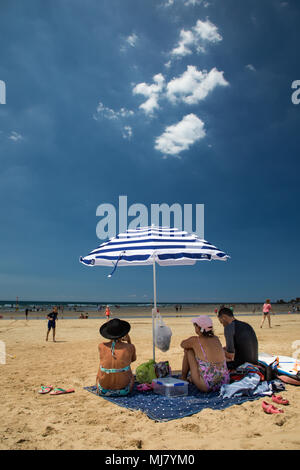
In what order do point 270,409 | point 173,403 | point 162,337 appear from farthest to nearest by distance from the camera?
point 162,337
point 173,403
point 270,409

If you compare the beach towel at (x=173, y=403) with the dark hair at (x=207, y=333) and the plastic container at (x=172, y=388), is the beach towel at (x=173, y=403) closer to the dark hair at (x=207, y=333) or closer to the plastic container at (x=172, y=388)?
the plastic container at (x=172, y=388)

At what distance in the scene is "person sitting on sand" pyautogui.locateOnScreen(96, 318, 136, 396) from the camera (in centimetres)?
428

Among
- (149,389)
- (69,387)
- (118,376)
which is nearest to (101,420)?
(118,376)

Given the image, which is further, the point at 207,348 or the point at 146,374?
the point at 146,374

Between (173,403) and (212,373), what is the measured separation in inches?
29.5

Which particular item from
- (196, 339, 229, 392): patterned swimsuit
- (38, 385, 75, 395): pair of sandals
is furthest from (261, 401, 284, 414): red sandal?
(38, 385, 75, 395): pair of sandals

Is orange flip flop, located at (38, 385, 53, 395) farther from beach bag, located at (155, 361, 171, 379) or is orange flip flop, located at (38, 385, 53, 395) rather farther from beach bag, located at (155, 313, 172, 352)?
beach bag, located at (155, 313, 172, 352)

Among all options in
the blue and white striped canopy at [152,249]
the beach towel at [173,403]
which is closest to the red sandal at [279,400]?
the beach towel at [173,403]

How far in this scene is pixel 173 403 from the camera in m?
4.04

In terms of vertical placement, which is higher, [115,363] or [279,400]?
[115,363]

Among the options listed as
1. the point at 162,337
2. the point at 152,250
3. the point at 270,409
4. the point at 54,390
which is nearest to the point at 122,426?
the point at 162,337

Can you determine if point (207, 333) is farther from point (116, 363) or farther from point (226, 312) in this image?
point (116, 363)
